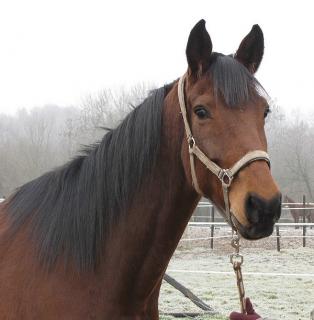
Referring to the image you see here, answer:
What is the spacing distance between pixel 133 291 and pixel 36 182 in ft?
2.73

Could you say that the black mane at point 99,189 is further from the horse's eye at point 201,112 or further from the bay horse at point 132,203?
the horse's eye at point 201,112

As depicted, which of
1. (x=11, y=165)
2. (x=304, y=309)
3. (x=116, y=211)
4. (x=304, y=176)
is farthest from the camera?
(x=304, y=176)

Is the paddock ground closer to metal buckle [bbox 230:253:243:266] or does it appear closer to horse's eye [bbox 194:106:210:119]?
metal buckle [bbox 230:253:243:266]

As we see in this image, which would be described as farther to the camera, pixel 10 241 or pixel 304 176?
pixel 304 176

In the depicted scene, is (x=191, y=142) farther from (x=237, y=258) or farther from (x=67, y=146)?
(x=67, y=146)

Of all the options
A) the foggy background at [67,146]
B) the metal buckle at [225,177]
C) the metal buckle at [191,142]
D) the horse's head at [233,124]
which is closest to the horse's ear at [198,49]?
the horse's head at [233,124]

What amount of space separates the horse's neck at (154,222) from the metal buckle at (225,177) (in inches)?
11.3

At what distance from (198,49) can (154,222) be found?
2.83 ft

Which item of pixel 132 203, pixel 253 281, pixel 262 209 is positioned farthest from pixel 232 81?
pixel 253 281

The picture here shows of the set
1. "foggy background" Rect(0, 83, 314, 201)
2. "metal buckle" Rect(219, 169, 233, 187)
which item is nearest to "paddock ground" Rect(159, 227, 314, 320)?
"metal buckle" Rect(219, 169, 233, 187)

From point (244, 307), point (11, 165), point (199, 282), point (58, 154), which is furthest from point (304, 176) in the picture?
point (244, 307)

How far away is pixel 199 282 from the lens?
31.2ft

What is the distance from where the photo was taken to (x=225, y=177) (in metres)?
2.02

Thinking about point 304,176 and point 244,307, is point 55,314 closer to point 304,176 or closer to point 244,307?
point 244,307
